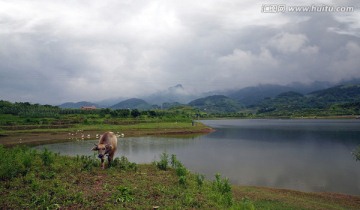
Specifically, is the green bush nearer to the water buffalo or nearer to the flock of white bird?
the water buffalo

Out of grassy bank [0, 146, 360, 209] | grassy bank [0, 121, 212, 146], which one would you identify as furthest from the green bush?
grassy bank [0, 121, 212, 146]

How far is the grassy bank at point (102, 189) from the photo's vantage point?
1171 cm

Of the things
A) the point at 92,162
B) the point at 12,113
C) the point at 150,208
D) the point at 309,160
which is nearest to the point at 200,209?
the point at 150,208

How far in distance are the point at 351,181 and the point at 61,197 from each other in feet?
101

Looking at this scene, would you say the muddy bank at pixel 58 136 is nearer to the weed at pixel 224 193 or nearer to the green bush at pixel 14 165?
the green bush at pixel 14 165

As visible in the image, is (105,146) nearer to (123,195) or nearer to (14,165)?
(14,165)

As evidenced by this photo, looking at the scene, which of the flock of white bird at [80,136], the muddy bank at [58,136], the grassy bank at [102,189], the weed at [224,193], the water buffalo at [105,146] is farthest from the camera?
the flock of white bird at [80,136]

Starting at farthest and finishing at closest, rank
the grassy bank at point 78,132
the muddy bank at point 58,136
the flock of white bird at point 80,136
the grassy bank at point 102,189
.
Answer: the flock of white bird at point 80,136
the grassy bank at point 78,132
the muddy bank at point 58,136
the grassy bank at point 102,189

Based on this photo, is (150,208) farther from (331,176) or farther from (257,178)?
(331,176)

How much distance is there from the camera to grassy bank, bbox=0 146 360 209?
1171 centimetres

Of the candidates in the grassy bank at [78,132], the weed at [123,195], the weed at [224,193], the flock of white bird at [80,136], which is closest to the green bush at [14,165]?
the weed at [123,195]

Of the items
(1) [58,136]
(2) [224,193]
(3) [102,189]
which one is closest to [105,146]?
(3) [102,189]

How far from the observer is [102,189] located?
44.4ft

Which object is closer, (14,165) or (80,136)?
(14,165)
